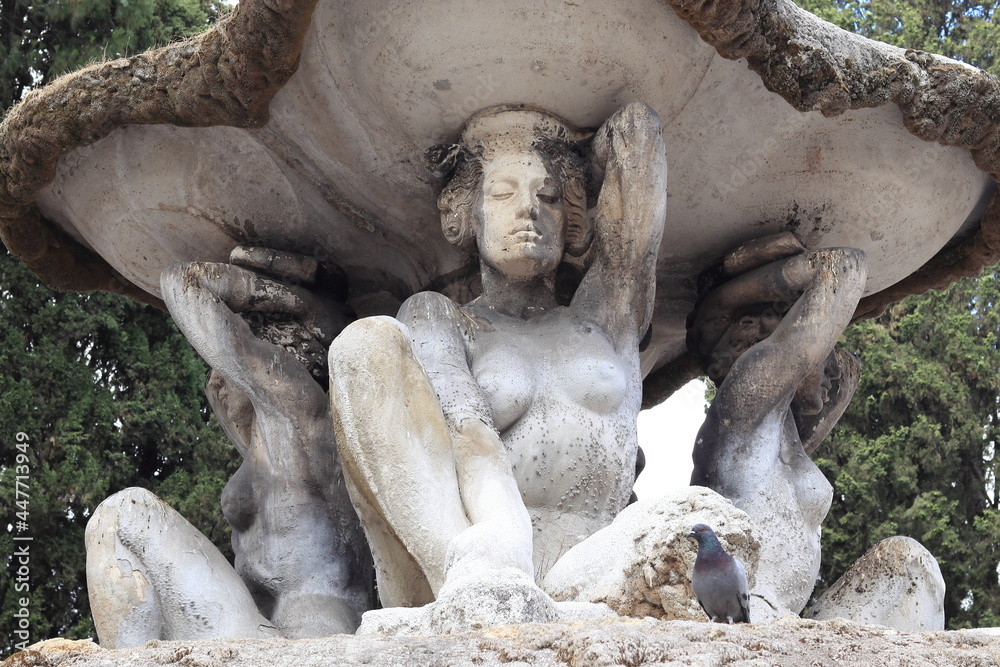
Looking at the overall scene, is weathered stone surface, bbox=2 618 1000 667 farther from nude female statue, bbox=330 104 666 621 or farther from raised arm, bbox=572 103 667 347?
raised arm, bbox=572 103 667 347

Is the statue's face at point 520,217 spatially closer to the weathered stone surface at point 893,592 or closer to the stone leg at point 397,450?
the stone leg at point 397,450

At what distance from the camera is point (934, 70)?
19.3ft

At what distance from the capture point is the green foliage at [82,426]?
9.37 metres

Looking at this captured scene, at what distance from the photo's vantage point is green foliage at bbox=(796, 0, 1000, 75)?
14.1 metres

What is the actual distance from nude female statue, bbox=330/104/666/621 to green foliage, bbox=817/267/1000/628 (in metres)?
5.41

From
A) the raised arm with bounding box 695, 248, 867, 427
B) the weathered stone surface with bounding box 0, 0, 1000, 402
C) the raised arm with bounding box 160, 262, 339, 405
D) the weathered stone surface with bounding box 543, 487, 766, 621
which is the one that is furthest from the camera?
the raised arm with bounding box 695, 248, 867, 427

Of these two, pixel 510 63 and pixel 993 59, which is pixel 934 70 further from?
pixel 993 59

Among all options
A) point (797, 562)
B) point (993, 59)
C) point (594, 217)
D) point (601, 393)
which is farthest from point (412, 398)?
point (993, 59)

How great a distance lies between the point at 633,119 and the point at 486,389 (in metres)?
1.15

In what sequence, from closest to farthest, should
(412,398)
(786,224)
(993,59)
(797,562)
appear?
(412,398) → (797,562) → (786,224) → (993,59)

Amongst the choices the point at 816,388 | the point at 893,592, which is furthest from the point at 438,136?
the point at 893,592

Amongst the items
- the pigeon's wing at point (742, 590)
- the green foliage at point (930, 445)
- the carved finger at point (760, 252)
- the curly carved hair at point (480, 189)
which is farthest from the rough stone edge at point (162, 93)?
the green foliage at point (930, 445)

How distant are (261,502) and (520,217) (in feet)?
4.80

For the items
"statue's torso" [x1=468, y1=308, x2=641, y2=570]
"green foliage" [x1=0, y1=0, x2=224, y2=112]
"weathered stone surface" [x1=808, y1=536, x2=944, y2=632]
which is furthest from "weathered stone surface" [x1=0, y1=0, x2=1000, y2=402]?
"green foliage" [x1=0, y1=0, x2=224, y2=112]
